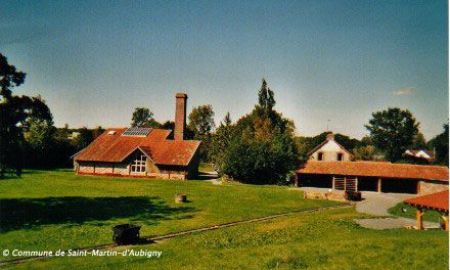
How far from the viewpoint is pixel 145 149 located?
53938 millimetres

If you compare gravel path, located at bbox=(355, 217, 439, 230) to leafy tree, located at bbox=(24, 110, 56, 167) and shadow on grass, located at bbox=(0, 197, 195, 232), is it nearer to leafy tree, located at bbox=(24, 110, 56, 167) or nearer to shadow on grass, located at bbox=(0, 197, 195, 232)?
shadow on grass, located at bbox=(0, 197, 195, 232)

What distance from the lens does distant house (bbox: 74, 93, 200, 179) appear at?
52719 millimetres

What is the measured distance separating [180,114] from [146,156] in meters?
9.97

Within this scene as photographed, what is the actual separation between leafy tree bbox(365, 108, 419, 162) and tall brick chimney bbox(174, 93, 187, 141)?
55.2m

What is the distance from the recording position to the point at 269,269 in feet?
44.3

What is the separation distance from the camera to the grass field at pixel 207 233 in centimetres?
1440

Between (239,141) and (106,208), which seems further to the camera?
(239,141)

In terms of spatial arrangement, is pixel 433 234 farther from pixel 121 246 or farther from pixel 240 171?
pixel 240 171

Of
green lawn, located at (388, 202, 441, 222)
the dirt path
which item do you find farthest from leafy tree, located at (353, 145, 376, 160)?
the dirt path

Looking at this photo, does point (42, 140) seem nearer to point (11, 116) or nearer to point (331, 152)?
point (11, 116)

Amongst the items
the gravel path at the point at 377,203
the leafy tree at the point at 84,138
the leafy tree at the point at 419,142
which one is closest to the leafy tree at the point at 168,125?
the leafy tree at the point at 84,138

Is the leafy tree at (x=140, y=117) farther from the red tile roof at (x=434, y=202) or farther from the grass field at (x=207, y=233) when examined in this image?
the red tile roof at (x=434, y=202)

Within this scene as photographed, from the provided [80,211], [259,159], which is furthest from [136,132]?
[80,211]

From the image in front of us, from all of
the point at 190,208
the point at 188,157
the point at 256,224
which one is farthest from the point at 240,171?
the point at 256,224
